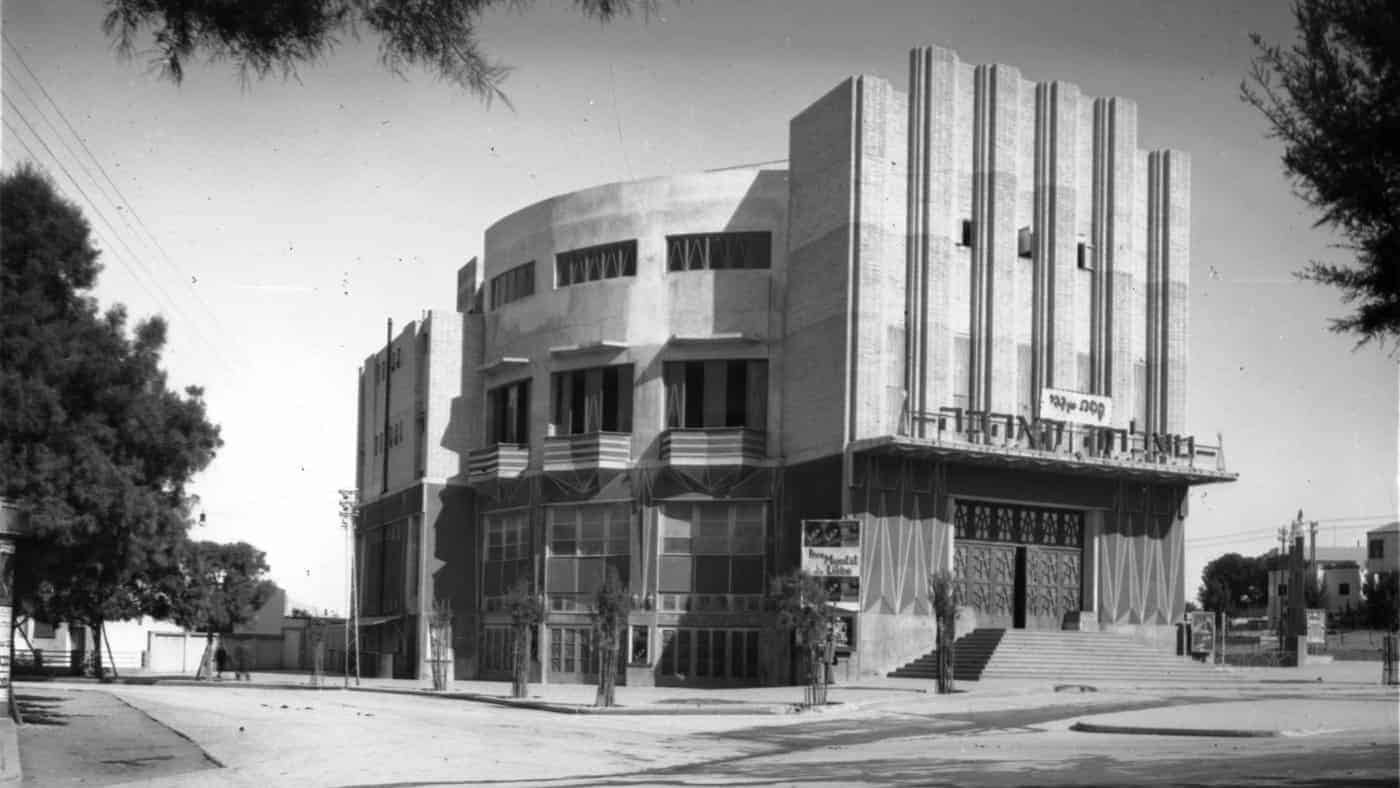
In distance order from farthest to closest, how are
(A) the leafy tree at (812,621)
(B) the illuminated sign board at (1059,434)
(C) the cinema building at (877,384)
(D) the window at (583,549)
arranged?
(D) the window at (583,549)
(B) the illuminated sign board at (1059,434)
(C) the cinema building at (877,384)
(A) the leafy tree at (812,621)

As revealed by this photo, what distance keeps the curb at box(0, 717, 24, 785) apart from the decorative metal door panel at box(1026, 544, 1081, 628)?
124 ft

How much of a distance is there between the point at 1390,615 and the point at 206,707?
89.5 m

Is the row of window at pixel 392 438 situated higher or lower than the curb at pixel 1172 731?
higher

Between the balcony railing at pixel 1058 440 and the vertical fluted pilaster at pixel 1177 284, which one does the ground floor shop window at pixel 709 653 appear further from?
the vertical fluted pilaster at pixel 1177 284

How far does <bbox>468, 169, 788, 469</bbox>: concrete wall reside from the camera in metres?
60.1

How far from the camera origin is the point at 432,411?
6906cm

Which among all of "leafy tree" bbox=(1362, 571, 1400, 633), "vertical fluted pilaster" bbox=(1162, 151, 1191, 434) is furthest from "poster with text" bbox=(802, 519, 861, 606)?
"leafy tree" bbox=(1362, 571, 1400, 633)

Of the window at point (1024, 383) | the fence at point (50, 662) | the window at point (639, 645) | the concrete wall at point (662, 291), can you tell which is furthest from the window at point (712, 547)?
the fence at point (50, 662)

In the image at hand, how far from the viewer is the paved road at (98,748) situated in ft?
75.5

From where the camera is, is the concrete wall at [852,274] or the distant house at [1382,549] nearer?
the concrete wall at [852,274]

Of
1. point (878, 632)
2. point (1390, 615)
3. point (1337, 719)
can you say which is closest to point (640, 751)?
point (1337, 719)

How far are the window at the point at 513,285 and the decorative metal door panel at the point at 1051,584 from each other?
906 inches

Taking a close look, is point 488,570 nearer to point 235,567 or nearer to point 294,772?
point 235,567

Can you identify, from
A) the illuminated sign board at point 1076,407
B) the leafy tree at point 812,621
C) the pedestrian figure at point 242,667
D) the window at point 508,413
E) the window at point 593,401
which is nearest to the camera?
the leafy tree at point 812,621
